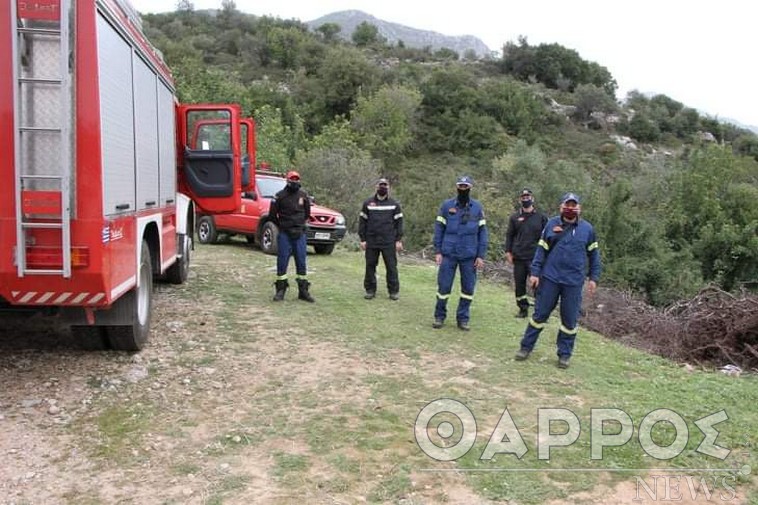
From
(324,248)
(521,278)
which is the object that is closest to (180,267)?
(521,278)

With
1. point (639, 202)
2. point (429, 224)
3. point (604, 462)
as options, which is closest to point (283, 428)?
point (604, 462)

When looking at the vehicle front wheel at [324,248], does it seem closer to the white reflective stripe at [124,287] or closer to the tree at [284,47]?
the white reflective stripe at [124,287]

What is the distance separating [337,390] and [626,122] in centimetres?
5995

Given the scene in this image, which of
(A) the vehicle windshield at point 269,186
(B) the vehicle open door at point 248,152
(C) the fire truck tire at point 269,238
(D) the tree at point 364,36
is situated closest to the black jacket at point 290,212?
(B) the vehicle open door at point 248,152

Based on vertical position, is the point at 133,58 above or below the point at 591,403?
above

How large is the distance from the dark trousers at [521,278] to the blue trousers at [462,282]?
1363mm

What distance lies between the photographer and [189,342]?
6.43 metres

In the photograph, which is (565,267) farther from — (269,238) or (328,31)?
(328,31)

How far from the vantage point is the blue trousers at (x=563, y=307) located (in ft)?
20.0

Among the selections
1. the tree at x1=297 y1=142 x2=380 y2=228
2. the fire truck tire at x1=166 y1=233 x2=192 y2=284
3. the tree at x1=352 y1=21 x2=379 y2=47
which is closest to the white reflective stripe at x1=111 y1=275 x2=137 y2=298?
the fire truck tire at x1=166 y1=233 x2=192 y2=284

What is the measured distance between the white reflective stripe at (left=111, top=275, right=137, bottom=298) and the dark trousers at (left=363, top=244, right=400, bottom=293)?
13.7 feet

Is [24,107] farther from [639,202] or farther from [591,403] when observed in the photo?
[639,202]

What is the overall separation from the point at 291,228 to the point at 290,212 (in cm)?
21

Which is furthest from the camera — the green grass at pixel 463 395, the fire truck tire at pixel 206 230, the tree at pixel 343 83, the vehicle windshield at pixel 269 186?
the tree at pixel 343 83
